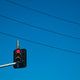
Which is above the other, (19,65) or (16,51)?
(16,51)

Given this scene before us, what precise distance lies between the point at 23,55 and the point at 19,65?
0.52 m

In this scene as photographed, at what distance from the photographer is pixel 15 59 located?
9.20 meters

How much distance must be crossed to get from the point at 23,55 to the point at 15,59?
444 millimetres

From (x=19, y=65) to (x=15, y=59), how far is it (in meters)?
0.36

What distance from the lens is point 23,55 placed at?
918 centimetres

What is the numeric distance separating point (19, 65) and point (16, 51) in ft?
2.31

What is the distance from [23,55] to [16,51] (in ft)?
1.33

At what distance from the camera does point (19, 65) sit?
29.9 feet

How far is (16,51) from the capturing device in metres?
9.23

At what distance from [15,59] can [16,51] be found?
0.40m
